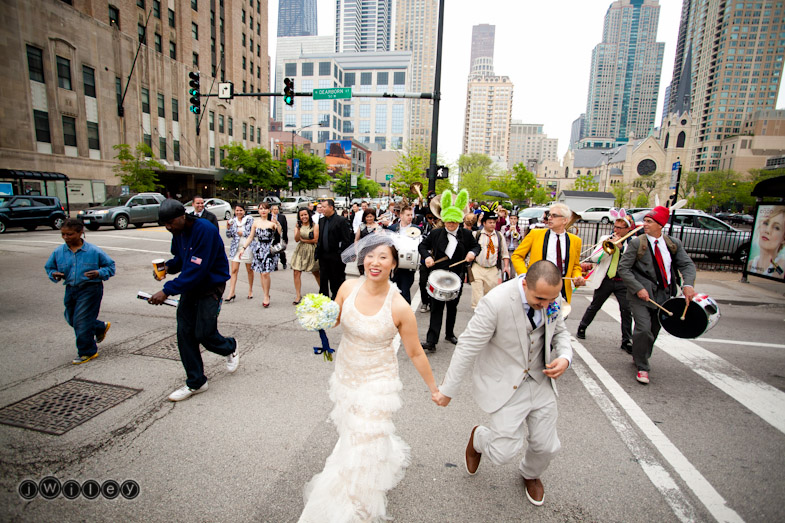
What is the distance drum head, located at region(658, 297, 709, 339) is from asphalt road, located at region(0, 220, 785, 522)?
67 cm

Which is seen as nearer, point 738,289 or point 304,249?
point 304,249

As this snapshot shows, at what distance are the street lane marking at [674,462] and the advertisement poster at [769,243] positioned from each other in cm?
856

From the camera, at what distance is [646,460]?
3.12 m

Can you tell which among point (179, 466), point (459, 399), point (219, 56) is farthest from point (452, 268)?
point (219, 56)

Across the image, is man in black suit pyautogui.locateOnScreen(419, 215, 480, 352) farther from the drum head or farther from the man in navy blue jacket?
the man in navy blue jacket

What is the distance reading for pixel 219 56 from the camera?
4334cm

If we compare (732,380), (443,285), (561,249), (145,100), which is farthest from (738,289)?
(145,100)

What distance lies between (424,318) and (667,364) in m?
3.69

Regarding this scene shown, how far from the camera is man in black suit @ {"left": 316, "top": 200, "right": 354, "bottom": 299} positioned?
6.41m

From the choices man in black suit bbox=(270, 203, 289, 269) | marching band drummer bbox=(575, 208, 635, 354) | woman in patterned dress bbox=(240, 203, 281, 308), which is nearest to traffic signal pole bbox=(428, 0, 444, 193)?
man in black suit bbox=(270, 203, 289, 269)

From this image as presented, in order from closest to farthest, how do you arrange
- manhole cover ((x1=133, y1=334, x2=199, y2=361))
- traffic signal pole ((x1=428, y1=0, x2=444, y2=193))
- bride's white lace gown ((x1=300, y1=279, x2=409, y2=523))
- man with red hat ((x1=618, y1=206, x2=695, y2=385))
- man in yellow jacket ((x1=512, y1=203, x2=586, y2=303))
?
bride's white lace gown ((x1=300, y1=279, x2=409, y2=523))
man with red hat ((x1=618, y1=206, x2=695, y2=385))
manhole cover ((x1=133, y1=334, x2=199, y2=361))
man in yellow jacket ((x1=512, y1=203, x2=586, y2=303))
traffic signal pole ((x1=428, y1=0, x2=444, y2=193))

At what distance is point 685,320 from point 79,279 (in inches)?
274

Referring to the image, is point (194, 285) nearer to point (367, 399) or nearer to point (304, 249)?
point (367, 399)

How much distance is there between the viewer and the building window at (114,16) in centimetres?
3047
